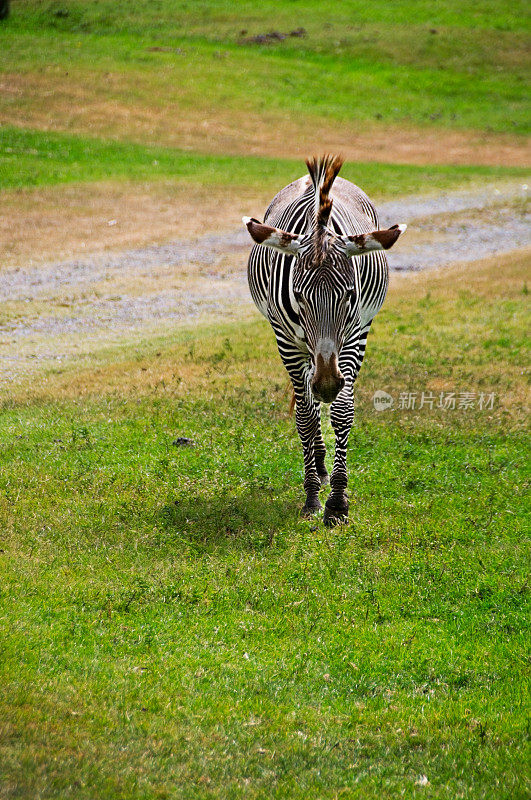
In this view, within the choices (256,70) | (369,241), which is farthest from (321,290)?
(256,70)

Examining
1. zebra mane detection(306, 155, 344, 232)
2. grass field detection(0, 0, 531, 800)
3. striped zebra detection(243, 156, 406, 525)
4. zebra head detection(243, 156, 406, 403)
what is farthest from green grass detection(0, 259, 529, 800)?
zebra mane detection(306, 155, 344, 232)

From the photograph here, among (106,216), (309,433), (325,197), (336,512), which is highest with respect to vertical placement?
(325,197)

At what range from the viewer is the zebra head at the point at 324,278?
8.11 metres

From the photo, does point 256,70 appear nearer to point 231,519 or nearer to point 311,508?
point 311,508

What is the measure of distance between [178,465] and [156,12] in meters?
55.5

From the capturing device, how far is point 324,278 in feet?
27.4

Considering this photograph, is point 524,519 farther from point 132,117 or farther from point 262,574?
point 132,117

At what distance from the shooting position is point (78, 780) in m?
5.32

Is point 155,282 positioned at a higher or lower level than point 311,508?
lower

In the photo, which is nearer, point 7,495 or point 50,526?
point 50,526

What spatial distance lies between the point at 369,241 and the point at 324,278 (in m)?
0.56

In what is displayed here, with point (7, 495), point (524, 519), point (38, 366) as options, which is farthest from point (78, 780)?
point (38, 366)

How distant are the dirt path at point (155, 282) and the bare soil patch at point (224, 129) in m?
9.64

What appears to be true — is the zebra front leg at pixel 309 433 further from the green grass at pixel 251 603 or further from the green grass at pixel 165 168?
the green grass at pixel 165 168
